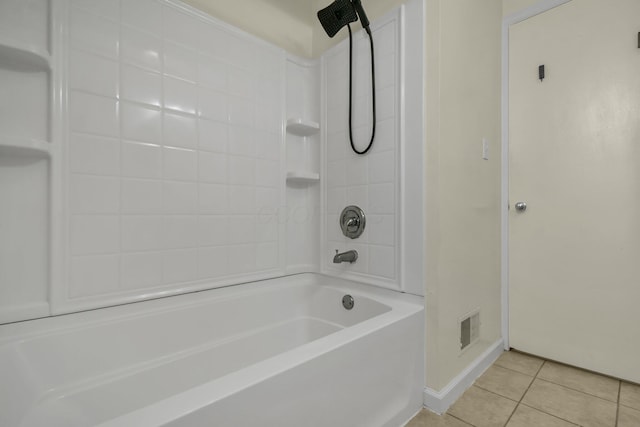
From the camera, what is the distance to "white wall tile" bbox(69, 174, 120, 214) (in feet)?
3.44

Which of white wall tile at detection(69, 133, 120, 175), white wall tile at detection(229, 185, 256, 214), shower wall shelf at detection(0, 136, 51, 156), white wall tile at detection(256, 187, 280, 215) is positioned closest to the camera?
shower wall shelf at detection(0, 136, 51, 156)

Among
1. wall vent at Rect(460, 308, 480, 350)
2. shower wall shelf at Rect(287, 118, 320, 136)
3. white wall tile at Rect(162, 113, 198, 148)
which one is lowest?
wall vent at Rect(460, 308, 480, 350)

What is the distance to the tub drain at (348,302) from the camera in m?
1.48

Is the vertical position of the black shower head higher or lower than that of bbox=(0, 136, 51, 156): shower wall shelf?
higher

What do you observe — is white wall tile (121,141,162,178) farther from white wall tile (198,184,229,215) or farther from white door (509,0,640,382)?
white door (509,0,640,382)

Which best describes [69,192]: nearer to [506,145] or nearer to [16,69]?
[16,69]

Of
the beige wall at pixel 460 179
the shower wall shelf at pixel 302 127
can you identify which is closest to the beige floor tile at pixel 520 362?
the beige wall at pixel 460 179

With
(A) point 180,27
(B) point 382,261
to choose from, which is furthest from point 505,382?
(A) point 180,27

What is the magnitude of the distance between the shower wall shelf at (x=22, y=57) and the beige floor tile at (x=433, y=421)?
189cm

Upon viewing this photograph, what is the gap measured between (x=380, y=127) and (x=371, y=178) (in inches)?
10.0

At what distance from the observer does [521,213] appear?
67.7 inches

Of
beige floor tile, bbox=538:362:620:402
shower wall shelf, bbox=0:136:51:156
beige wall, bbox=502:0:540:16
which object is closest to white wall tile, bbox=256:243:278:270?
shower wall shelf, bbox=0:136:51:156

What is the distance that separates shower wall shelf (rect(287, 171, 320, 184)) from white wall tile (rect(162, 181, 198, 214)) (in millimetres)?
530

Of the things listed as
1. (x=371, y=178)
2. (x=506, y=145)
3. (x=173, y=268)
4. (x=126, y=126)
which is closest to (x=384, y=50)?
(x=371, y=178)
